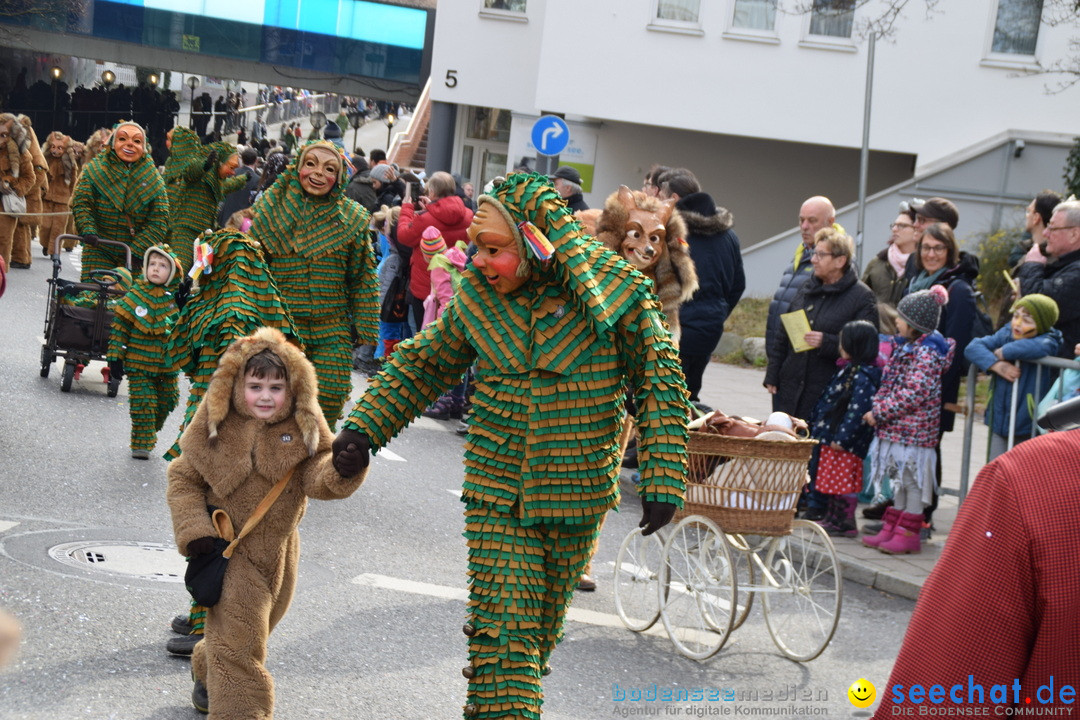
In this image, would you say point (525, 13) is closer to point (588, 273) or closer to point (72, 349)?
point (72, 349)

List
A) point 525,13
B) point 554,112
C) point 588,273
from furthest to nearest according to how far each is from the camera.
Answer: point 525,13, point 554,112, point 588,273

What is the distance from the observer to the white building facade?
23.4 metres

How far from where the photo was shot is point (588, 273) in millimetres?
4668

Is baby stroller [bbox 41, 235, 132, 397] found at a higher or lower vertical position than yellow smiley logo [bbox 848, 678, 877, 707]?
higher

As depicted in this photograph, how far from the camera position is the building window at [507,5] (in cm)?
2844

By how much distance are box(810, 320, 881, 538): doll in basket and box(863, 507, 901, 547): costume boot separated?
0.28 metres

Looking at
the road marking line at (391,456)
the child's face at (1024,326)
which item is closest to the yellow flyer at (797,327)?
the child's face at (1024,326)

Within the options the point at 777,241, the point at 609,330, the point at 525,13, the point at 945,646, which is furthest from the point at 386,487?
Result: the point at 525,13

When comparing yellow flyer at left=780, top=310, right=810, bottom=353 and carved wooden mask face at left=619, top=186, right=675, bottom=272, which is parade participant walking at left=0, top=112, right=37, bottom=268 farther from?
carved wooden mask face at left=619, top=186, right=675, bottom=272

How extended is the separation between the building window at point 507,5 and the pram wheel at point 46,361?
18621 millimetres

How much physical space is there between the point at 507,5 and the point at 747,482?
945 inches

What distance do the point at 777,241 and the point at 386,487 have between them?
15.2 metres

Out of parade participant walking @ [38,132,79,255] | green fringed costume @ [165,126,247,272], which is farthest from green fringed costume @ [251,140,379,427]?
parade participant walking @ [38,132,79,255]

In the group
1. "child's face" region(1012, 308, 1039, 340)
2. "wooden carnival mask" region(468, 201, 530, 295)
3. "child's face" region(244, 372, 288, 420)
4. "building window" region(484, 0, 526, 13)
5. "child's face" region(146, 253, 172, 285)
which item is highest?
"building window" region(484, 0, 526, 13)
